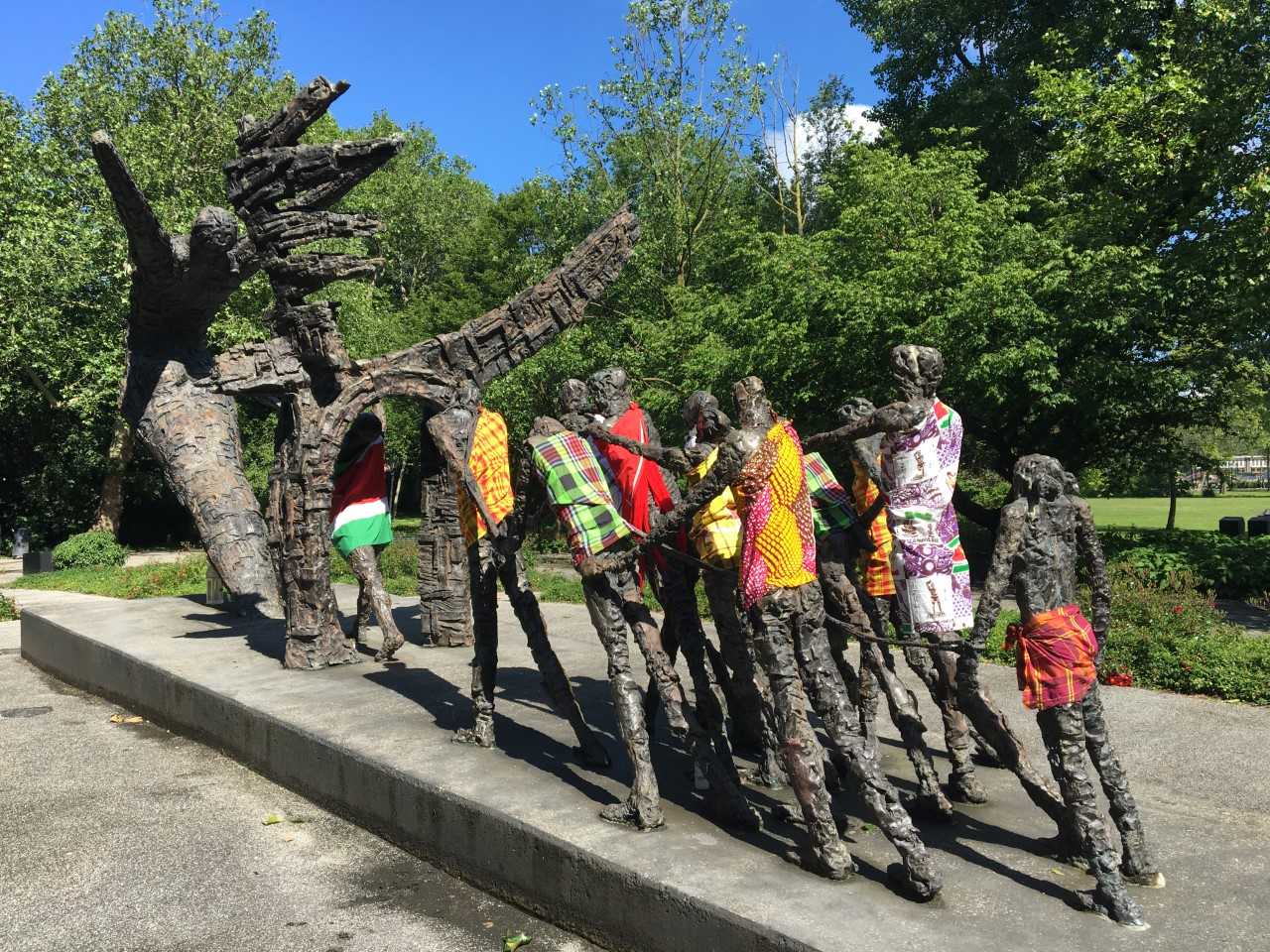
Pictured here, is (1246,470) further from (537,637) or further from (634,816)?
(634,816)

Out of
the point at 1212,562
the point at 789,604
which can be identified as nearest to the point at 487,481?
the point at 789,604

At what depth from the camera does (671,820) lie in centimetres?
434

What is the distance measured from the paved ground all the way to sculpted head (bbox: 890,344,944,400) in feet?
9.61

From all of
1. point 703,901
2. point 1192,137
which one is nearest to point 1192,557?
point 1192,137

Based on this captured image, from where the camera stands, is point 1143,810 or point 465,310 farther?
point 465,310

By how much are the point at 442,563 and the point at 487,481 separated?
3.36 m

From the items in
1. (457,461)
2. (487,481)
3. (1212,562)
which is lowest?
(1212,562)

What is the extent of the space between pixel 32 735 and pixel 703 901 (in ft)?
22.1

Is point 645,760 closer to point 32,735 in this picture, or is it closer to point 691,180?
point 32,735

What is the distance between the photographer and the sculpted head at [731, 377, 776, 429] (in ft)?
13.4

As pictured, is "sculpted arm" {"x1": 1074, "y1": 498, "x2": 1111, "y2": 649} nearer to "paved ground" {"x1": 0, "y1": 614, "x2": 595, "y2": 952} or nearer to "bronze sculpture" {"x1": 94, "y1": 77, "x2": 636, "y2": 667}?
"paved ground" {"x1": 0, "y1": 614, "x2": 595, "y2": 952}

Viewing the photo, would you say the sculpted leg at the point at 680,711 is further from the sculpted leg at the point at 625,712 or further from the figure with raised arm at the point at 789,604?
the figure with raised arm at the point at 789,604

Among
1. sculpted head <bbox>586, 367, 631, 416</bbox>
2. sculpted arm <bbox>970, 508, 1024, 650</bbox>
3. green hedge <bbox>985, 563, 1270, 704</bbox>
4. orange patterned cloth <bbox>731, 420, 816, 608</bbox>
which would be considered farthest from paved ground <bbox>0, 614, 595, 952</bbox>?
green hedge <bbox>985, 563, 1270, 704</bbox>

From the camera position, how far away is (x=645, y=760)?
14.2 feet
